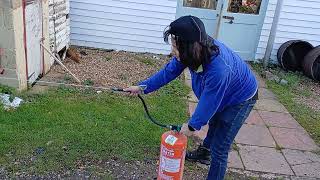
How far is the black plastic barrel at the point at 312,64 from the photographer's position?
7750 millimetres

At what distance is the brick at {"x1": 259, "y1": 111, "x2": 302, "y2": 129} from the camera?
5562 mm

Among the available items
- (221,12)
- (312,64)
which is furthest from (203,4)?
(312,64)

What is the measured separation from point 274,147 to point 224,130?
1.81 meters

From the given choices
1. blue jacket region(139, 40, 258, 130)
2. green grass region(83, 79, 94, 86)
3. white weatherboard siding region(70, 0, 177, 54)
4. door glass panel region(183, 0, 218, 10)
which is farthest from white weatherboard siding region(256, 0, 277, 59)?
blue jacket region(139, 40, 258, 130)

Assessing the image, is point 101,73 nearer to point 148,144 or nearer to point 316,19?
point 148,144

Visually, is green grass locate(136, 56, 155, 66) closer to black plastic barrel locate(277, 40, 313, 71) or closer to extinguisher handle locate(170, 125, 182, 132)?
black plastic barrel locate(277, 40, 313, 71)

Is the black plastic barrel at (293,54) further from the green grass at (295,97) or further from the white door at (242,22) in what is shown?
the white door at (242,22)

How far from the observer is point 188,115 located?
5371 millimetres

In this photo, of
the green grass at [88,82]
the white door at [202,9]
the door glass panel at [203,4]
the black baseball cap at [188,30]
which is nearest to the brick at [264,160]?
the black baseball cap at [188,30]

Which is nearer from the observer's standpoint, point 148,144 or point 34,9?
point 148,144

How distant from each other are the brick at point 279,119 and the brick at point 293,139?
0.15 meters

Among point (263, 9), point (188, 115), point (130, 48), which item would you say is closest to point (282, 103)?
point (188, 115)

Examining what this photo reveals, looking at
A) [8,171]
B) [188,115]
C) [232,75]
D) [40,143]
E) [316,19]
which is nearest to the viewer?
[232,75]

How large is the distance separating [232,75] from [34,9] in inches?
151
